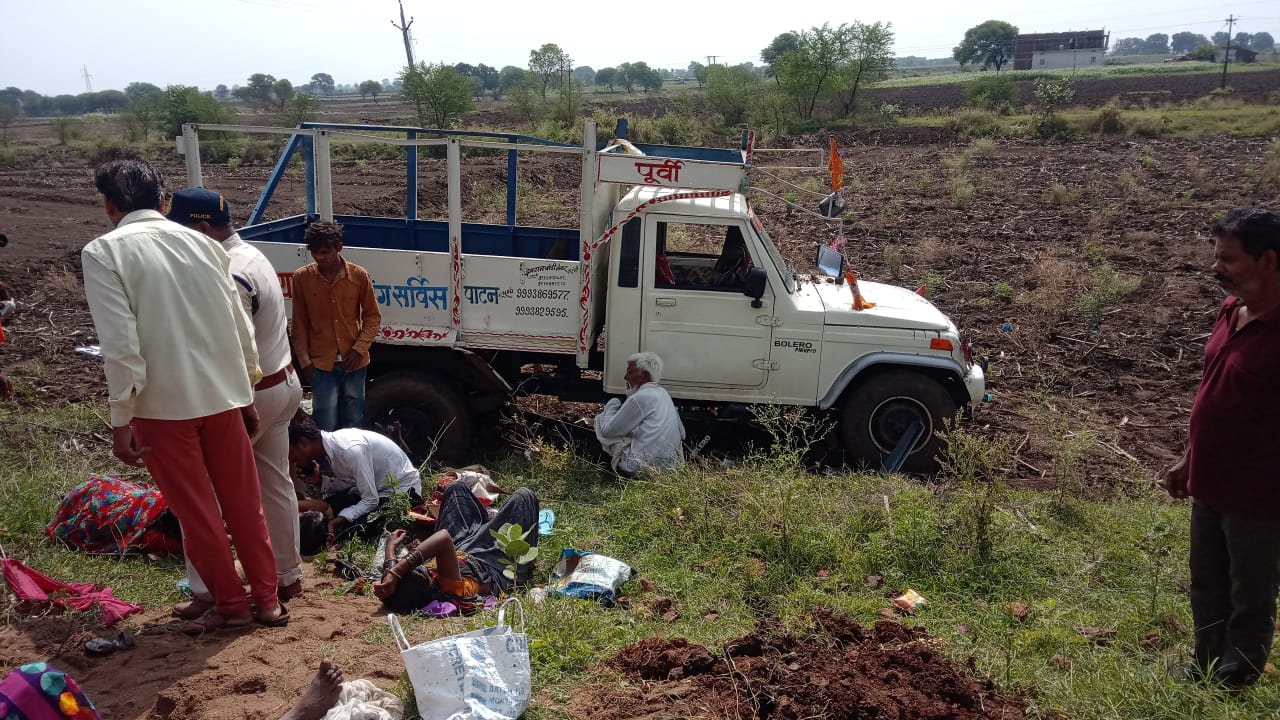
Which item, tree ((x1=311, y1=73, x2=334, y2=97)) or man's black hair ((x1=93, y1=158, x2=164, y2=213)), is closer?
man's black hair ((x1=93, y1=158, x2=164, y2=213))

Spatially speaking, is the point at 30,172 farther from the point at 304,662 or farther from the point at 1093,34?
the point at 1093,34

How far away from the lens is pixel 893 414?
254 inches

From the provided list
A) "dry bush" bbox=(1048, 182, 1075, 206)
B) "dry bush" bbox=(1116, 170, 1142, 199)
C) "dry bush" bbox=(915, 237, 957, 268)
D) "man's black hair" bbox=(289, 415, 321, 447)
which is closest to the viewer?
"man's black hair" bbox=(289, 415, 321, 447)

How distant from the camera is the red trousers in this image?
349 cm

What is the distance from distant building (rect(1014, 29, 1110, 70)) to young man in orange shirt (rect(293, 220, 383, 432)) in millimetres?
104167

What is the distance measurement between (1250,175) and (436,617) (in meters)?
20.6

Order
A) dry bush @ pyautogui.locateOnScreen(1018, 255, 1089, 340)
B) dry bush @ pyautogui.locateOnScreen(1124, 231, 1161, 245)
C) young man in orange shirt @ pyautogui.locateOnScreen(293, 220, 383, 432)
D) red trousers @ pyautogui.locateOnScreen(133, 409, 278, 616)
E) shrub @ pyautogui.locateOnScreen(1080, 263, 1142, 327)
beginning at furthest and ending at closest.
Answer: dry bush @ pyautogui.locateOnScreen(1124, 231, 1161, 245) → shrub @ pyautogui.locateOnScreen(1080, 263, 1142, 327) → dry bush @ pyautogui.locateOnScreen(1018, 255, 1089, 340) → young man in orange shirt @ pyautogui.locateOnScreen(293, 220, 383, 432) → red trousers @ pyautogui.locateOnScreen(133, 409, 278, 616)

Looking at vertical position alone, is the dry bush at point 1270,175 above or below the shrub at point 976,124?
below

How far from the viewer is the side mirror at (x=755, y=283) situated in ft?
19.9

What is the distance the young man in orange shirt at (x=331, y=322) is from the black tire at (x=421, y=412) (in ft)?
1.08

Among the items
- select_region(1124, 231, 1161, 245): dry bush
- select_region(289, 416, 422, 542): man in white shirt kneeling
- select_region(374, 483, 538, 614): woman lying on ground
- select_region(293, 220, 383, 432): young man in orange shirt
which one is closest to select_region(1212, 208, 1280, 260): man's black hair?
select_region(374, 483, 538, 614): woman lying on ground

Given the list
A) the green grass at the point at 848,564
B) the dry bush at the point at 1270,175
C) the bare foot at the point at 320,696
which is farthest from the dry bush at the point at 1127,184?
the bare foot at the point at 320,696

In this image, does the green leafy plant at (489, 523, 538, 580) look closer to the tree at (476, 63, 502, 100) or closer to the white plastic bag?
the white plastic bag

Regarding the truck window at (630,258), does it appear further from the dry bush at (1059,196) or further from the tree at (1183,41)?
the tree at (1183,41)
